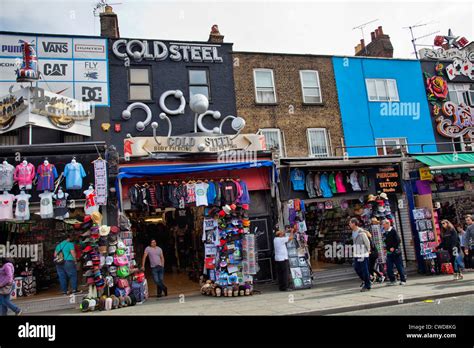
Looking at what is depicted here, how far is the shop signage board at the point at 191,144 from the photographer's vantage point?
42.6ft

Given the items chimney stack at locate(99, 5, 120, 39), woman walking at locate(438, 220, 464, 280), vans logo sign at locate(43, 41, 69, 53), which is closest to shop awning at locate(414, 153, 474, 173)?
woman walking at locate(438, 220, 464, 280)

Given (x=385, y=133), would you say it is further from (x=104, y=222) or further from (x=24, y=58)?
(x=24, y=58)

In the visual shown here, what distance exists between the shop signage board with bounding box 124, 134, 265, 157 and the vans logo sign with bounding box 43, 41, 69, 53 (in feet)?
19.4

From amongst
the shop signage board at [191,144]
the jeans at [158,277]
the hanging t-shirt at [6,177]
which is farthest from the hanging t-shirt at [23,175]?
the jeans at [158,277]

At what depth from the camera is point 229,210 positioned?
13094 mm

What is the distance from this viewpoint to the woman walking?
13039 mm

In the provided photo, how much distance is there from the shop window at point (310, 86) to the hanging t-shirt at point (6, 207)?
13.2m

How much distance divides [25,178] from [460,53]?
22.3m

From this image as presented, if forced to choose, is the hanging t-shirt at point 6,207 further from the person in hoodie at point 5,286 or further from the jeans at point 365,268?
the jeans at point 365,268

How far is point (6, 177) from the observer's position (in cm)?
1212

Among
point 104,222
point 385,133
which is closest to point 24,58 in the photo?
point 104,222
